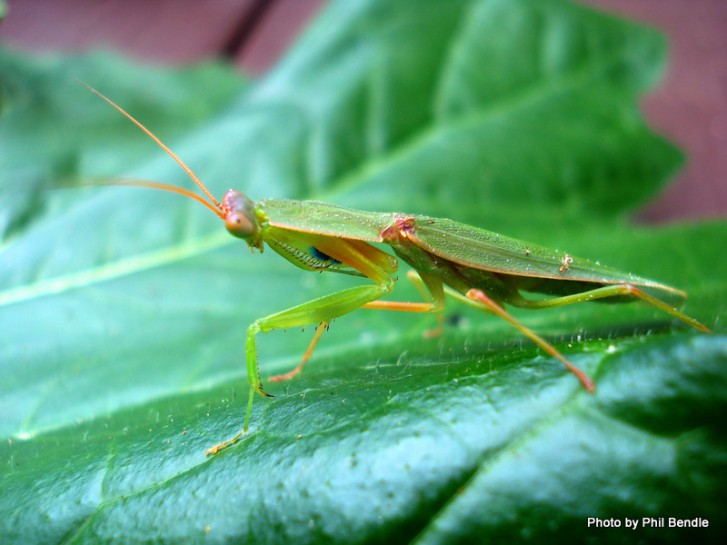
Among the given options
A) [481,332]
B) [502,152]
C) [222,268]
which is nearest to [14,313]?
[222,268]

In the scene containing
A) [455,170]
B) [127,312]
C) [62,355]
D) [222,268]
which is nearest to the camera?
[62,355]

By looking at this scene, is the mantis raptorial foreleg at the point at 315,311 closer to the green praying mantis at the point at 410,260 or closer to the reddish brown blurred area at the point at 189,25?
the green praying mantis at the point at 410,260

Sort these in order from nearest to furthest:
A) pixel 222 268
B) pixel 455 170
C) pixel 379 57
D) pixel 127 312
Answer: pixel 127 312 < pixel 222 268 < pixel 455 170 < pixel 379 57

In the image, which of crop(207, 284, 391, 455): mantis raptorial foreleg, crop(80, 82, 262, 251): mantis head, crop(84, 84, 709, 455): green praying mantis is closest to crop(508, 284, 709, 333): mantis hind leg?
crop(84, 84, 709, 455): green praying mantis

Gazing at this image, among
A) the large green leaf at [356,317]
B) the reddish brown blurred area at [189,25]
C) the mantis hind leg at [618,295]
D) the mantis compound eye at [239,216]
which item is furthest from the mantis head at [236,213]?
the reddish brown blurred area at [189,25]

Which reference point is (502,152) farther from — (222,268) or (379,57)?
(222,268)

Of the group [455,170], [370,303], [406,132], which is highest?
[406,132]

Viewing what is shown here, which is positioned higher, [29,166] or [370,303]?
[29,166]

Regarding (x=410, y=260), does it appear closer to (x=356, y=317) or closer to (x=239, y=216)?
(x=356, y=317)
